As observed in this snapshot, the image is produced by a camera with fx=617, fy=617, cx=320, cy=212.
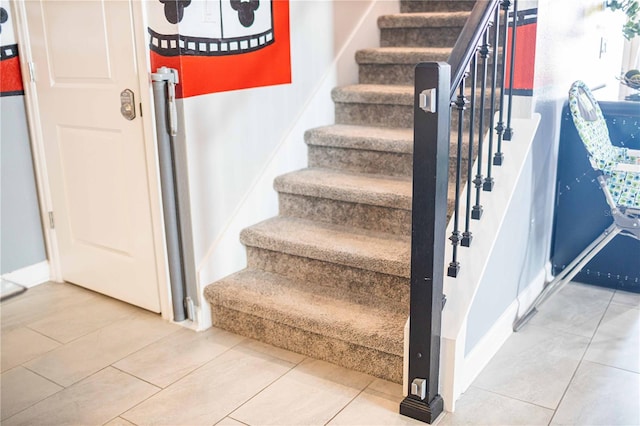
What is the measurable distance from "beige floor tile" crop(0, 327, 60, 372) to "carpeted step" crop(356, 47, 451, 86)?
2.12m

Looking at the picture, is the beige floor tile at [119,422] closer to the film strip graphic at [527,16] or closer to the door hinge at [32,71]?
the door hinge at [32,71]

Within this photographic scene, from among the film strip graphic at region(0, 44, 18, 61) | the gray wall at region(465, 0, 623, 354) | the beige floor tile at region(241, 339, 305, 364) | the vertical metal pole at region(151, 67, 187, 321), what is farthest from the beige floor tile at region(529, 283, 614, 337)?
the film strip graphic at region(0, 44, 18, 61)

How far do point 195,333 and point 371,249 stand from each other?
88cm

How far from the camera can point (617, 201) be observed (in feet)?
8.73

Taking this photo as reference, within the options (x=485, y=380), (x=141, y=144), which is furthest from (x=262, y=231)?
(x=485, y=380)

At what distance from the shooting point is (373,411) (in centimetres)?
215

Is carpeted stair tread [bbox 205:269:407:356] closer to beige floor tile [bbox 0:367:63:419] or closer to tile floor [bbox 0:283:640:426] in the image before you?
tile floor [bbox 0:283:640:426]

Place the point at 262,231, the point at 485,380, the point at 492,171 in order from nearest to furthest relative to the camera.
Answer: the point at 485,380 < the point at 492,171 < the point at 262,231

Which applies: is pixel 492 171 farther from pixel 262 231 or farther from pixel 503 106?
pixel 262 231

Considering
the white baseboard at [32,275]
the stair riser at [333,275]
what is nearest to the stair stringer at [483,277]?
the stair riser at [333,275]

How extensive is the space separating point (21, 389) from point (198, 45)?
4.99 ft

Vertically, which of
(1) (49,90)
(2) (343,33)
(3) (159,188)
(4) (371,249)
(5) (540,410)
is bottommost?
(5) (540,410)

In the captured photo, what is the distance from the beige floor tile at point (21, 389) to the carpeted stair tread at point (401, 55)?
2.26 meters

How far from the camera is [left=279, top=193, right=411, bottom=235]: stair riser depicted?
2.75 m
